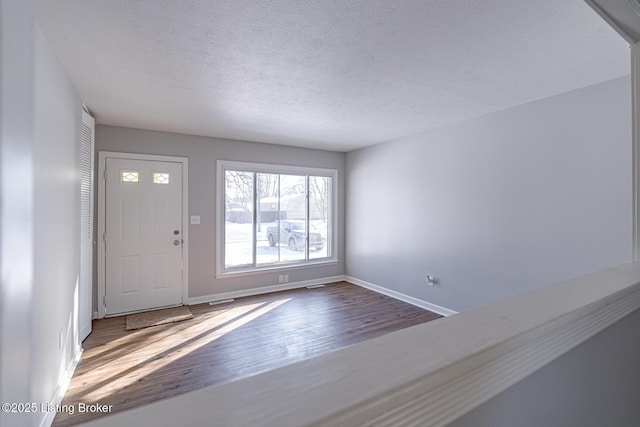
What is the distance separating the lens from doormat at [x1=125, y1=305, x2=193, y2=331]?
139 inches

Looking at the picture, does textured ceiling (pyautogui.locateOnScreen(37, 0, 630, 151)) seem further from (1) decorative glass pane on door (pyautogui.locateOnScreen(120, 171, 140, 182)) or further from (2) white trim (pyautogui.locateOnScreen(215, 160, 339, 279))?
(2) white trim (pyautogui.locateOnScreen(215, 160, 339, 279))

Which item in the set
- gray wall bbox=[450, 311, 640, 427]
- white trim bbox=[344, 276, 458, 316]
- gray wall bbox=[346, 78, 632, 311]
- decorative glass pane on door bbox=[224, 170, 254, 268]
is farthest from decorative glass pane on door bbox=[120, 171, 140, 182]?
gray wall bbox=[450, 311, 640, 427]

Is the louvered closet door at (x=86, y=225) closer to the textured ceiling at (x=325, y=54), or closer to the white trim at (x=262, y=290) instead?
the textured ceiling at (x=325, y=54)

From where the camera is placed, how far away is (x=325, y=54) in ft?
6.68

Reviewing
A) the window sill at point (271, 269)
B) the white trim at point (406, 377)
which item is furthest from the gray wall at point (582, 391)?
the window sill at point (271, 269)

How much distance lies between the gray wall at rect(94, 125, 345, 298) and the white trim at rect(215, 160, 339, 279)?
6 centimetres

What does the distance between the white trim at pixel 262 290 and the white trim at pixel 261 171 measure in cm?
30

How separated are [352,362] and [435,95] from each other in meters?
2.88

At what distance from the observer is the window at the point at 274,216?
467cm

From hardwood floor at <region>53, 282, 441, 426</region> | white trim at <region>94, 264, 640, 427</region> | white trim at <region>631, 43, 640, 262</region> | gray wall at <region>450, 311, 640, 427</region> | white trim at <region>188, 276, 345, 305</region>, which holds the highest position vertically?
white trim at <region>631, 43, 640, 262</region>

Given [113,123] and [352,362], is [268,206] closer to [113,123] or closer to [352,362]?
[113,123]

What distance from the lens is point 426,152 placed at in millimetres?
4062

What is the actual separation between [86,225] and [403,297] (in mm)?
4250

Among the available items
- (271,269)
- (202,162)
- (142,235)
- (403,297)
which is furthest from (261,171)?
(403,297)
